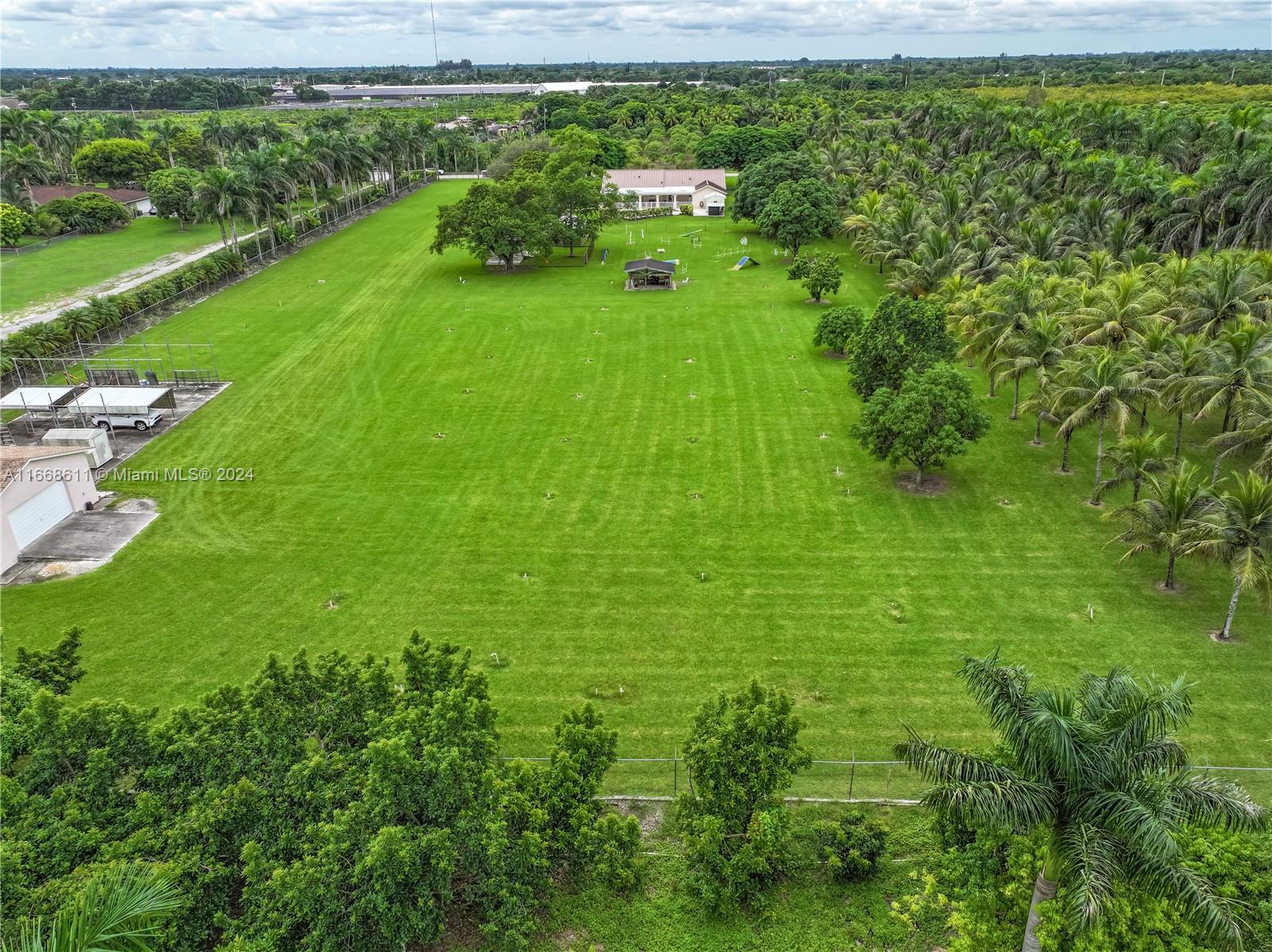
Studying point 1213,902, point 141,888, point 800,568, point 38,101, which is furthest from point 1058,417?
point 38,101

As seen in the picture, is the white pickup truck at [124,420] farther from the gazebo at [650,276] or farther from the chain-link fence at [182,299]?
the gazebo at [650,276]

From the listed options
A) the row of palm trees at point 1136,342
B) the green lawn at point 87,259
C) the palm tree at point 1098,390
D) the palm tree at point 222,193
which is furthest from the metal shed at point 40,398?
the palm tree at point 1098,390

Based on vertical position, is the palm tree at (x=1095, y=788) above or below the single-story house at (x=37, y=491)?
above

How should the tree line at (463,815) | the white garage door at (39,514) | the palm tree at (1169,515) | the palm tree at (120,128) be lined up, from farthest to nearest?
the palm tree at (120,128) → the white garage door at (39,514) → the palm tree at (1169,515) → the tree line at (463,815)

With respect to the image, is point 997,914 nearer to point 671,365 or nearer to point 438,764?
point 438,764

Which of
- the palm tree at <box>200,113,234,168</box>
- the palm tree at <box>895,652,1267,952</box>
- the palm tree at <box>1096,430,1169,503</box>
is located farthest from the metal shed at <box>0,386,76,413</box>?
the palm tree at <box>200,113,234,168</box>

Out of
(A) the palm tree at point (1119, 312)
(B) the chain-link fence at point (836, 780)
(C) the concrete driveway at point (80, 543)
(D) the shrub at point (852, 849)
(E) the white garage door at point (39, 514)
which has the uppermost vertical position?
(A) the palm tree at point (1119, 312)

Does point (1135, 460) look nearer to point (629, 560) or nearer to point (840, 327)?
point (629, 560)
